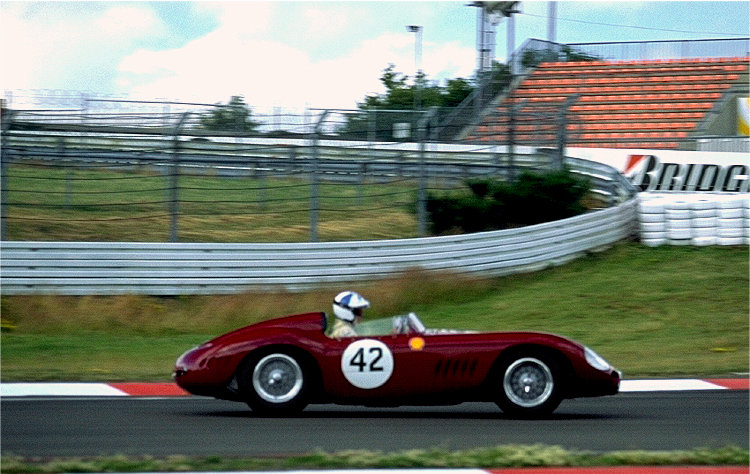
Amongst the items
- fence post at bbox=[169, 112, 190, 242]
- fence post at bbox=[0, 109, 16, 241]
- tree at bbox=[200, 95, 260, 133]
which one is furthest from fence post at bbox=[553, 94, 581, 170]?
fence post at bbox=[0, 109, 16, 241]

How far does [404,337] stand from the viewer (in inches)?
291

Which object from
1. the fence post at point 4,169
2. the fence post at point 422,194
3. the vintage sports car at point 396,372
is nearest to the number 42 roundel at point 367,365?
the vintage sports car at point 396,372

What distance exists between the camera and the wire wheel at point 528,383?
7285mm

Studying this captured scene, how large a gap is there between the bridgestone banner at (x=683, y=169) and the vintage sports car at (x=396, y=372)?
15.9 m

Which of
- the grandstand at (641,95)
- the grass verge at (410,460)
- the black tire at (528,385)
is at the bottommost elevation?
the grass verge at (410,460)

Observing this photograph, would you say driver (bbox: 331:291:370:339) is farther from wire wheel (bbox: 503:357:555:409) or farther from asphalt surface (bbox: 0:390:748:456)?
wire wheel (bbox: 503:357:555:409)

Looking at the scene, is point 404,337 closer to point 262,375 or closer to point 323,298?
point 262,375

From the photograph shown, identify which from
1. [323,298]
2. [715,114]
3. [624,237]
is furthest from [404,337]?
[715,114]

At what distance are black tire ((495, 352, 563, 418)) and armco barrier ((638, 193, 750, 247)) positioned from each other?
435 inches

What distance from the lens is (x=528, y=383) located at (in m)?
7.32

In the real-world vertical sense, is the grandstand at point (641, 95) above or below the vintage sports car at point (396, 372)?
above

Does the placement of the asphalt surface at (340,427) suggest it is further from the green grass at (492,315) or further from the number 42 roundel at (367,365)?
the green grass at (492,315)

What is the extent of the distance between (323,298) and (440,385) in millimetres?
7184

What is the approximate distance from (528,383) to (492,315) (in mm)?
6680
